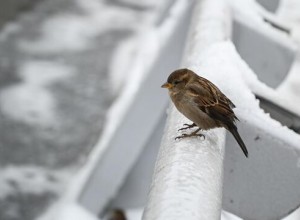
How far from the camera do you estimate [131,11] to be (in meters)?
7.93

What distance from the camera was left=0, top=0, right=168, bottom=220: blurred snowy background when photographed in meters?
4.91

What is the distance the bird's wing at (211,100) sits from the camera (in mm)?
2139

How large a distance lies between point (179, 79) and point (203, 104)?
5.7 inches

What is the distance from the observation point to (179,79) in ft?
7.79

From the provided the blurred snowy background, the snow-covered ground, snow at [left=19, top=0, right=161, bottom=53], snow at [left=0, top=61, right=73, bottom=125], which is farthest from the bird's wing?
snow at [left=19, top=0, right=161, bottom=53]

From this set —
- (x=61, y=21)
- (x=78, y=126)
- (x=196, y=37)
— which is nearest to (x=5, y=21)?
(x=61, y=21)

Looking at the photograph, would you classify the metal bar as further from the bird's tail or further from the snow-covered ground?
the snow-covered ground

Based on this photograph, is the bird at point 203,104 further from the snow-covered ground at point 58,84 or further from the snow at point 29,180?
the snow at point 29,180

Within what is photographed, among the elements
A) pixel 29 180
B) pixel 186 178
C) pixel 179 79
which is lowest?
pixel 186 178

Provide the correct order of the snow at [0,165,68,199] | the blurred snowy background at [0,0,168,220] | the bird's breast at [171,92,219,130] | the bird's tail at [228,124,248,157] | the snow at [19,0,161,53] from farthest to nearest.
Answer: the snow at [19,0,161,53]
the blurred snowy background at [0,0,168,220]
the snow at [0,165,68,199]
the bird's breast at [171,92,219,130]
the bird's tail at [228,124,248,157]

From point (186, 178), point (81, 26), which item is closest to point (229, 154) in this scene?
point (186, 178)

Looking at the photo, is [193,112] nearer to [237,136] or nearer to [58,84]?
[237,136]

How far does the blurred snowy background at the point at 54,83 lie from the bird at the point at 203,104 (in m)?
2.49

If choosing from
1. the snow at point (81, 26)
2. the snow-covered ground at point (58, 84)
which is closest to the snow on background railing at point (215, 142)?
the snow-covered ground at point (58, 84)
